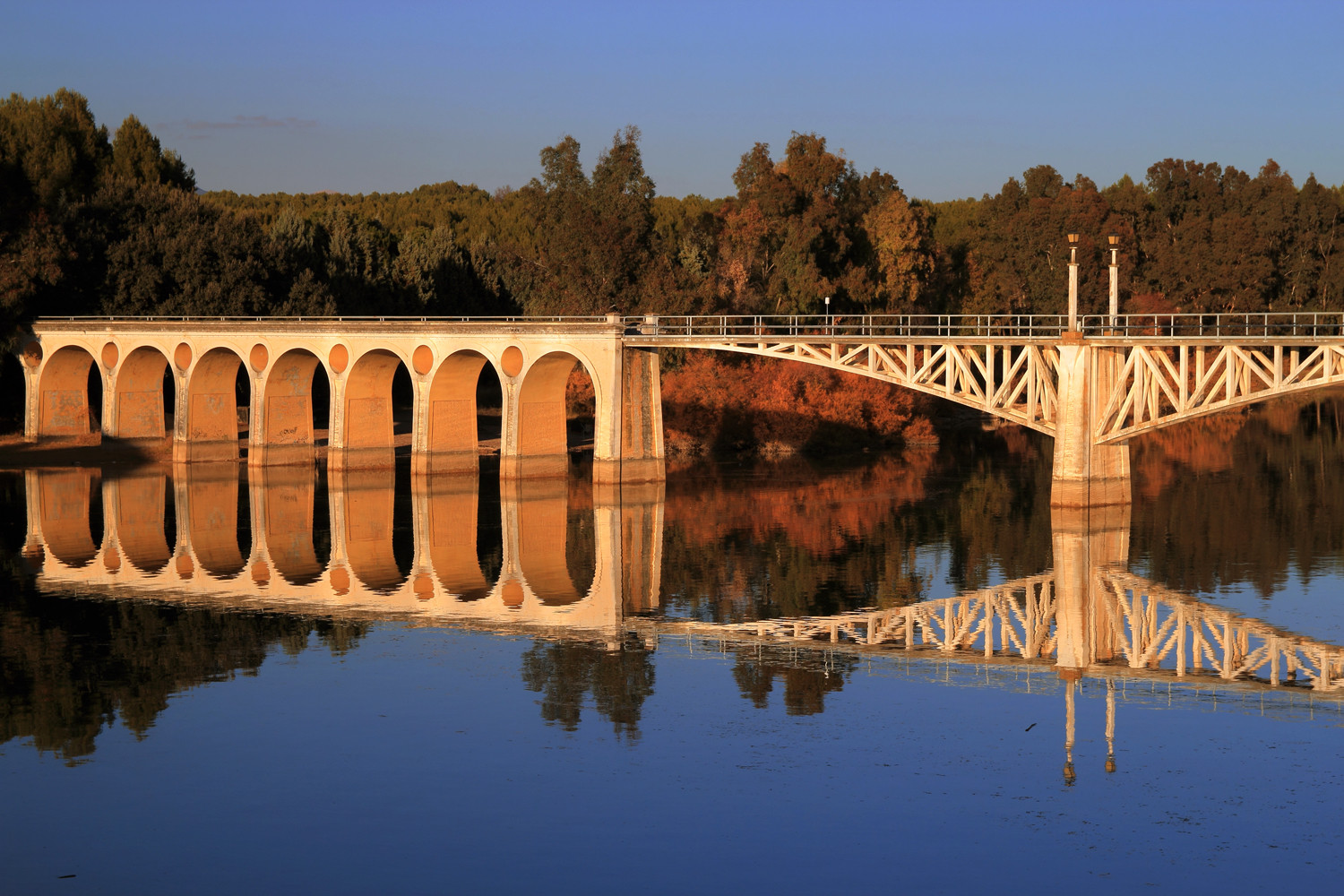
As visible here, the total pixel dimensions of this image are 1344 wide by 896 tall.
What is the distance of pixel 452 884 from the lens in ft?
60.6

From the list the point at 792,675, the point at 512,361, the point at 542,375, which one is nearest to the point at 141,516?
the point at 512,361

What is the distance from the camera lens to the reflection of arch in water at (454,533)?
40.8m

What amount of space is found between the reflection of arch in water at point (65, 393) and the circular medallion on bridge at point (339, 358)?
17.2 metres

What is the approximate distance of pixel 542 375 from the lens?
6406 centimetres

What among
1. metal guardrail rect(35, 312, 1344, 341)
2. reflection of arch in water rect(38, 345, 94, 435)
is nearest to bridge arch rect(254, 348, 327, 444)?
metal guardrail rect(35, 312, 1344, 341)

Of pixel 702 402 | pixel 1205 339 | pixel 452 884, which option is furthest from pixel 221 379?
pixel 452 884

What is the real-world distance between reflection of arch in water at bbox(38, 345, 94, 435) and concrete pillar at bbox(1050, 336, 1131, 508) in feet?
168

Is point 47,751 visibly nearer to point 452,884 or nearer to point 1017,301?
point 452,884

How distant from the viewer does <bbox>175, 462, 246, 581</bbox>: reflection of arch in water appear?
4444 centimetres

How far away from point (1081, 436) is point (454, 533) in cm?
2216

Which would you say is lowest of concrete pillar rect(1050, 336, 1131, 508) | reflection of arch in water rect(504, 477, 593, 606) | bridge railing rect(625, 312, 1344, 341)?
reflection of arch in water rect(504, 477, 593, 606)

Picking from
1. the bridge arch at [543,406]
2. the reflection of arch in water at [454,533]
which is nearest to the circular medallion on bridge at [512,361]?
the bridge arch at [543,406]

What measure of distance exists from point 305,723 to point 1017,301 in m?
94.4

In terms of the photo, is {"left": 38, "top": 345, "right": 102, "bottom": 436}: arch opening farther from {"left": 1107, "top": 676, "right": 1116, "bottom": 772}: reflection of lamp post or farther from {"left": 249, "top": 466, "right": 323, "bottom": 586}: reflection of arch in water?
{"left": 1107, "top": 676, "right": 1116, "bottom": 772}: reflection of lamp post
